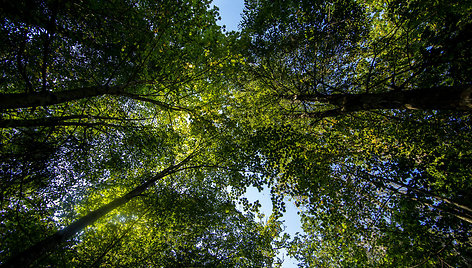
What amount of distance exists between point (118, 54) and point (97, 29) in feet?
4.38

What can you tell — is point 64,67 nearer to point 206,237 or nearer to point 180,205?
point 180,205

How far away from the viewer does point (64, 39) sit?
21.5 ft

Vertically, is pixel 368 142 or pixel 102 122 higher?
pixel 368 142

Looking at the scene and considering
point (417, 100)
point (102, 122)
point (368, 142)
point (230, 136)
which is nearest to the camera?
point (417, 100)

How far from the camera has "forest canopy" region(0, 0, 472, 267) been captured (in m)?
5.07

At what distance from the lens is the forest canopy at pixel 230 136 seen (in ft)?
16.6

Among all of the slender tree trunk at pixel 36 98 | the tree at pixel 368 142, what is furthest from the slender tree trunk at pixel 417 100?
the slender tree trunk at pixel 36 98

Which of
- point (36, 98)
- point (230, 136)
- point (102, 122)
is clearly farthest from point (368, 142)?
point (36, 98)

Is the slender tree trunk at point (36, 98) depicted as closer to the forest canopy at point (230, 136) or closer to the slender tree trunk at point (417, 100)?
the forest canopy at point (230, 136)

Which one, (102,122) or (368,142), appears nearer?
(102,122)

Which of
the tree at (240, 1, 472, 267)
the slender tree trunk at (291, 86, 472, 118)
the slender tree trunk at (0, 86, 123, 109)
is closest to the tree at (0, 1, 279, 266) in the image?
the slender tree trunk at (0, 86, 123, 109)

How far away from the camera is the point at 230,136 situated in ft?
32.1

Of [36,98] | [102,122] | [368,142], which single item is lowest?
[36,98]

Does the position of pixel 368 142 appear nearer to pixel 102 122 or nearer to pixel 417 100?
pixel 417 100
